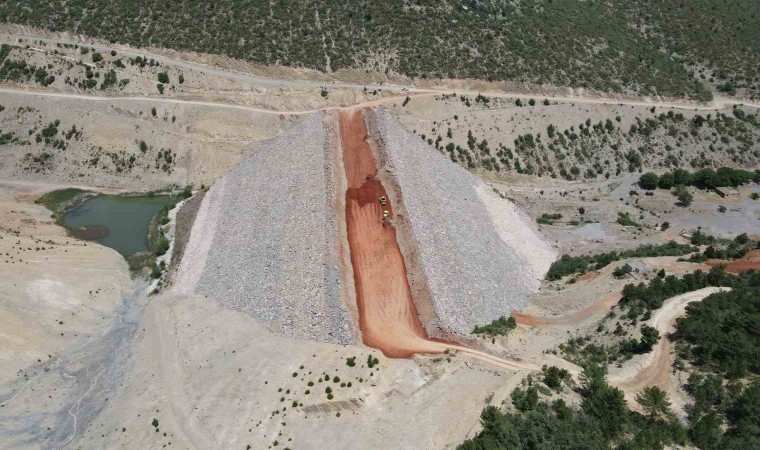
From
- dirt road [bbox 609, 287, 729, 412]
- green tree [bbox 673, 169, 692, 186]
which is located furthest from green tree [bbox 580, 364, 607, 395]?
green tree [bbox 673, 169, 692, 186]

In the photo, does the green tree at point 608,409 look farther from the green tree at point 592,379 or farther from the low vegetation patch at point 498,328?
the low vegetation patch at point 498,328

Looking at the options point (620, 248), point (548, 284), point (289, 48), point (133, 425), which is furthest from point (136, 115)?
point (620, 248)

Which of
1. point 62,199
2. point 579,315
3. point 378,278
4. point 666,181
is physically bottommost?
point 62,199

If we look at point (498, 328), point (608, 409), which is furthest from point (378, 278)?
point (608, 409)

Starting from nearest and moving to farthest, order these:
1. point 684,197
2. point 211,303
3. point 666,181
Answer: point 211,303 < point 684,197 < point 666,181

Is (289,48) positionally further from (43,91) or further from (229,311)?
(229,311)

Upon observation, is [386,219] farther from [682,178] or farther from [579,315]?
[682,178]

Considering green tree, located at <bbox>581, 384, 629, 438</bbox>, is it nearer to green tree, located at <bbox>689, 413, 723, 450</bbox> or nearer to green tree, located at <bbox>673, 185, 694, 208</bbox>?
green tree, located at <bbox>689, 413, 723, 450</bbox>
